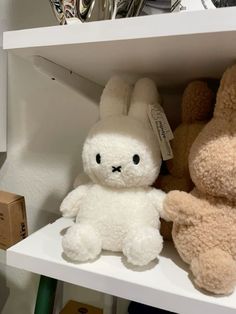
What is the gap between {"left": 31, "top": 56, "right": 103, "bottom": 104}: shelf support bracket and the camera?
0.49m

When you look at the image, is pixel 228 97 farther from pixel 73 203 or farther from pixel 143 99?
pixel 73 203

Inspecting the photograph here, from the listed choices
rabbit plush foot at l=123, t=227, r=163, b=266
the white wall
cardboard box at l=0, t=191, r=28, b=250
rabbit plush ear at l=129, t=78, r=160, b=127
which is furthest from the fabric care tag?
cardboard box at l=0, t=191, r=28, b=250

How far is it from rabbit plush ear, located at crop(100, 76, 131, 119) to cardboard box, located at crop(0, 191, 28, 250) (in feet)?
1.18

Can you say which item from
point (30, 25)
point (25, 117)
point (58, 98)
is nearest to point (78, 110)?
point (58, 98)

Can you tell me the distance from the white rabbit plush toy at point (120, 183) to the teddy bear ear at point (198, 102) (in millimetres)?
56

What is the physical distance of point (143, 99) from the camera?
50 centimetres

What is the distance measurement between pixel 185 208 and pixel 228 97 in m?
0.16

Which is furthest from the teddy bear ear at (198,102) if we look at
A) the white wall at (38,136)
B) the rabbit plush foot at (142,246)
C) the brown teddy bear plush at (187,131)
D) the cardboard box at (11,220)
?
the cardboard box at (11,220)

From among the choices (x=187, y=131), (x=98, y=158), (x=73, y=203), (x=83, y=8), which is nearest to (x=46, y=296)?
(x=73, y=203)

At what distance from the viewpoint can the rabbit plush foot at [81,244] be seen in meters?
0.43

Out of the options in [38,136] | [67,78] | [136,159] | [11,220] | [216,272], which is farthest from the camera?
[38,136]

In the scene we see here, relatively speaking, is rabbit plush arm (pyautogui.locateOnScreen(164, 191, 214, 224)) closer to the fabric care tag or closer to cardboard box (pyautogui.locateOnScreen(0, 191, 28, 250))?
the fabric care tag

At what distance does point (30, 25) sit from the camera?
2.67ft

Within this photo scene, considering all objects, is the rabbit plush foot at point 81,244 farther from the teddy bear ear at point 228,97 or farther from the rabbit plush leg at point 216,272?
the teddy bear ear at point 228,97
